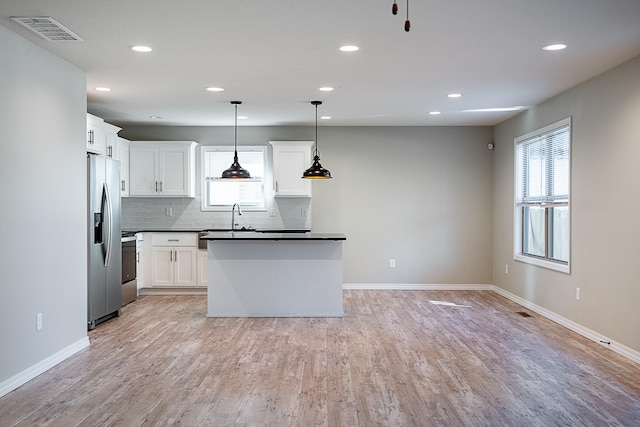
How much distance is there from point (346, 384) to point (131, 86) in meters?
3.82

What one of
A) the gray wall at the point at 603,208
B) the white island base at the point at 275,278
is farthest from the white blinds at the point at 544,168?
the white island base at the point at 275,278

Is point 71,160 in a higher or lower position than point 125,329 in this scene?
higher

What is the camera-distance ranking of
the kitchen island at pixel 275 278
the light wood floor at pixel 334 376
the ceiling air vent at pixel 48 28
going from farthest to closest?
the kitchen island at pixel 275 278
the ceiling air vent at pixel 48 28
the light wood floor at pixel 334 376

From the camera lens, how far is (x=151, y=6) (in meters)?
3.44

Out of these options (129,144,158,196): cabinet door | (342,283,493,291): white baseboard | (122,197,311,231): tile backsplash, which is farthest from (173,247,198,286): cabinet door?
(342,283,493,291): white baseboard

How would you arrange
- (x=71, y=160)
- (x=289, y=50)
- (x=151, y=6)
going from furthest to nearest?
(x=71, y=160) → (x=289, y=50) → (x=151, y=6)

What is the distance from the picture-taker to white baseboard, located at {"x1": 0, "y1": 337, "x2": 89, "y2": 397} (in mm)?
3771

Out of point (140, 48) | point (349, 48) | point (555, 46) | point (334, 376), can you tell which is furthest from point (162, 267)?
point (555, 46)

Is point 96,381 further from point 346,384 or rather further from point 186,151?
point 186,151

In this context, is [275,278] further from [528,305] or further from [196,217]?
[528,305]

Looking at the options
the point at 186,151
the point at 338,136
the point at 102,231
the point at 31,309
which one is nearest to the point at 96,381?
the point at 31,309

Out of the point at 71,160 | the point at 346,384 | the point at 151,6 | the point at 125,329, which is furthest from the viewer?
the point at 125,329

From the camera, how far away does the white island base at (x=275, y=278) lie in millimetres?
6281

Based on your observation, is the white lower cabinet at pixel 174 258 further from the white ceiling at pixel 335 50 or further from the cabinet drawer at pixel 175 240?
the white ceiling at pixel 335 50
